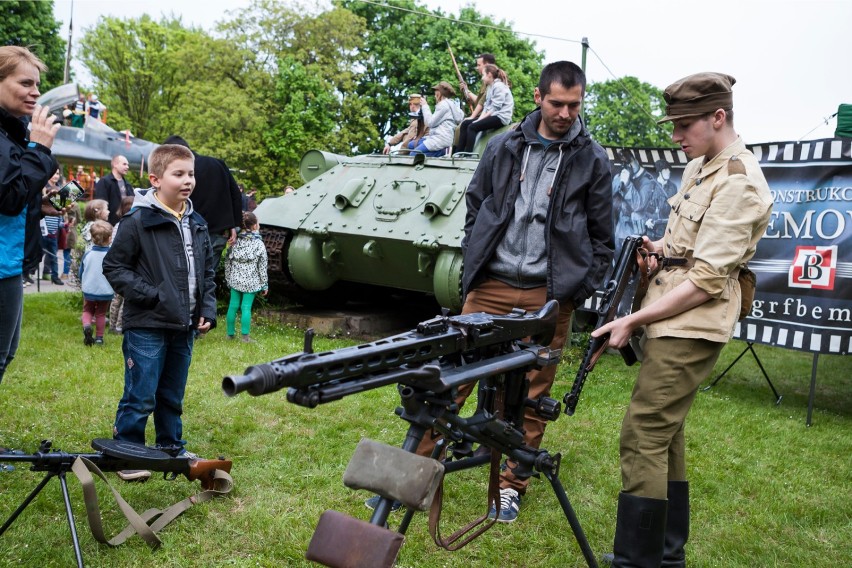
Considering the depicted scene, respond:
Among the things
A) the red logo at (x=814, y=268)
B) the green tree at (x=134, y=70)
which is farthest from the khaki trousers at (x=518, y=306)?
the green tree at (x=134, y=70)

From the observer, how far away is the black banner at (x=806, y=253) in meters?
6.13

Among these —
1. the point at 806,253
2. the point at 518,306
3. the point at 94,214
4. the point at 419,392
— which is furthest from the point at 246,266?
the point at 419,392

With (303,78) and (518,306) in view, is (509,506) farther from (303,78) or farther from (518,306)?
(303,78)

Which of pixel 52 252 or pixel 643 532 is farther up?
pixel 52 252

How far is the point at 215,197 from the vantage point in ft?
25.1

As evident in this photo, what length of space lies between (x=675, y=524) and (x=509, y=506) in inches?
35.2

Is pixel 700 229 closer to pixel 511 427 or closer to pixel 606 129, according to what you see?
pixel 511 427

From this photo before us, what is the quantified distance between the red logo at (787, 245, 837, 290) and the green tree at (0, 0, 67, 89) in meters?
30.5

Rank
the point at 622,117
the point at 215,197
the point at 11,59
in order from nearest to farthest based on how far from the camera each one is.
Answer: the point at 11,59 < the point at 215,197 < the point at 622,117

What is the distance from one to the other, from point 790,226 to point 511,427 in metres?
4.83

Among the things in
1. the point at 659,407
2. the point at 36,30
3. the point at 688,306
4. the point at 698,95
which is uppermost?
the point at 36,30

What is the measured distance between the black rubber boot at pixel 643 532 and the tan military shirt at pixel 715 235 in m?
0.64

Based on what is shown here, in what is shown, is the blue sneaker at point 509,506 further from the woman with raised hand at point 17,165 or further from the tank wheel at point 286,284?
the tank wheel at point 286,284

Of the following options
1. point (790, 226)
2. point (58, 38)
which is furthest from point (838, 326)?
point (58, 38)
